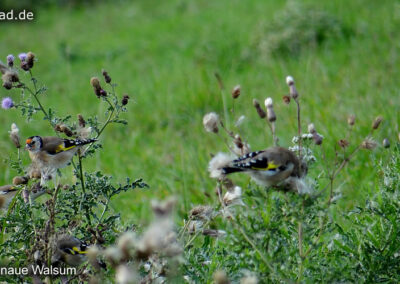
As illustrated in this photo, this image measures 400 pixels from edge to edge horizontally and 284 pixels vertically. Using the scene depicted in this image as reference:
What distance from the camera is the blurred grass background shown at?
4.61 meters

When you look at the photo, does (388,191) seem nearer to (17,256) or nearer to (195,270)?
(195,270)

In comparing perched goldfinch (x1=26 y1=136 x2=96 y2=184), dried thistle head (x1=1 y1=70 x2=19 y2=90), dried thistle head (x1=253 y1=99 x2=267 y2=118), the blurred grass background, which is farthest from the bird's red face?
dried thistle head (x1=253 y1=99 x2=267 y2=118)

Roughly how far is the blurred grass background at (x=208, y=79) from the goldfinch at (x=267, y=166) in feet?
1.97

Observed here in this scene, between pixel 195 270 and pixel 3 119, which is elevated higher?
pixel 3 119

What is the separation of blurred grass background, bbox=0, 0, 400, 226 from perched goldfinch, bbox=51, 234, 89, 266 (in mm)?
732

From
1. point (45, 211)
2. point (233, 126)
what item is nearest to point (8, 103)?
point (45, 211)

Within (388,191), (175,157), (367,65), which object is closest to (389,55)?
(367,65)

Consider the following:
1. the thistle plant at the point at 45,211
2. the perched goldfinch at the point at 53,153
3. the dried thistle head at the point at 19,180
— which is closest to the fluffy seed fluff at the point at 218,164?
the thistle plant at the point at 45,211

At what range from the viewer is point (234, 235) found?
208 centimetres

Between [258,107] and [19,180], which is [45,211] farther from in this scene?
[258,107]

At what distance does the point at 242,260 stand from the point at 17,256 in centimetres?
100

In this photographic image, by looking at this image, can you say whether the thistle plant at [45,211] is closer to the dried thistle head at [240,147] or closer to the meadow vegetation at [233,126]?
→ the meadow vegetation at [233,126]

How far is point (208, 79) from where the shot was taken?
21.5 ft

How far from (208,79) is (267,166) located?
451cm
